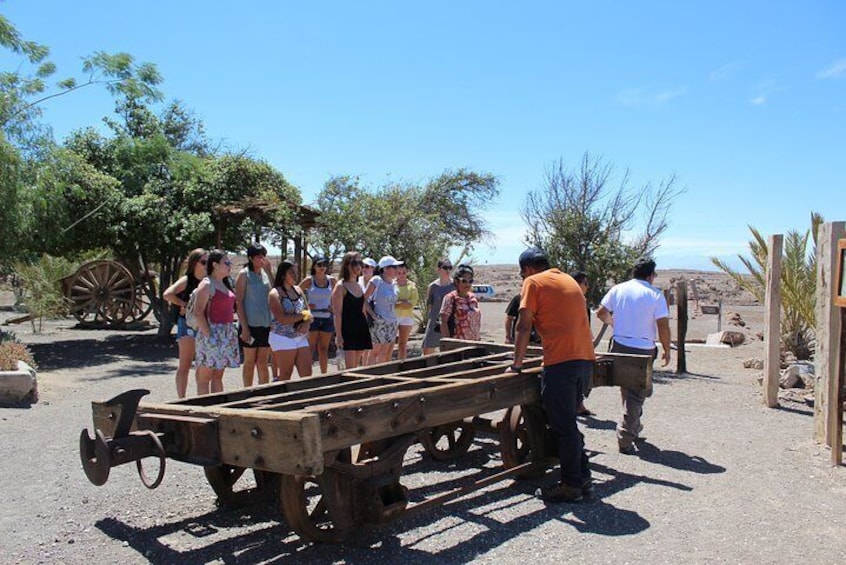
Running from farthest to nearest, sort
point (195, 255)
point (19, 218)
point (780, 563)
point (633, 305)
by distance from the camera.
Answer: point (19, 218), point (195, 255), point (633, 305), point (780, 563)

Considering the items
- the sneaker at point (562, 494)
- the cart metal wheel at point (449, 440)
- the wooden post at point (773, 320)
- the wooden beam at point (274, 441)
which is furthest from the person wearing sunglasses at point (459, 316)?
the wooden beam at point (274, 441)

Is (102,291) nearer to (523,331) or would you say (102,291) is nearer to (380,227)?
(380,227)

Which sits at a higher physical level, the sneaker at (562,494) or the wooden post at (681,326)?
the wooden post at (681,326)

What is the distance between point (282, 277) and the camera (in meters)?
7.37

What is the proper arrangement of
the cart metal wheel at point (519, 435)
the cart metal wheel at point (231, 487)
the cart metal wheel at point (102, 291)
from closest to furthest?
the cart metal wheel at point (231, 487), the cart metal wheel at point (519, 435), the cart metal wheel at point (102, 291)

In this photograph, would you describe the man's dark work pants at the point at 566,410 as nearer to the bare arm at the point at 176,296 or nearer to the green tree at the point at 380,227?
the bare arm at the point at 176,296

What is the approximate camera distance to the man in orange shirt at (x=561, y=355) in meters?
5.27

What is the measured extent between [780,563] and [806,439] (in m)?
3.68

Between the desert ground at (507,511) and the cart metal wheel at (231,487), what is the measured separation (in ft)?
0.25

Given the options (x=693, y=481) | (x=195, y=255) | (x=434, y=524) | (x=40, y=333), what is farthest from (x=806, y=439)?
(x=40, y=333)

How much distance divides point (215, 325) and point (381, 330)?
2433 mm

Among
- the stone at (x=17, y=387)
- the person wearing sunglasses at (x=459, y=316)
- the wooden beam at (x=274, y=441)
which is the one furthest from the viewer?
the stone at (x=17, y=387)

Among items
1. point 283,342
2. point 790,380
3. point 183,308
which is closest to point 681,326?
point 790,380

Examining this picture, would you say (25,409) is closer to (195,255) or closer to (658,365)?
(195,255)
